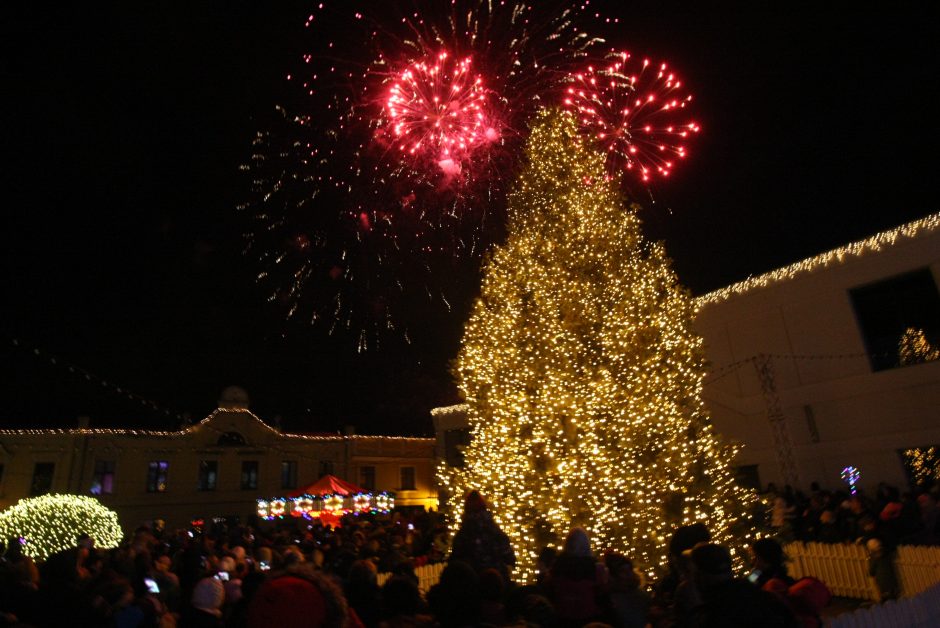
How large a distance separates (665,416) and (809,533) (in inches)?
203

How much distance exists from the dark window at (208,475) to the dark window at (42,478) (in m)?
6.71

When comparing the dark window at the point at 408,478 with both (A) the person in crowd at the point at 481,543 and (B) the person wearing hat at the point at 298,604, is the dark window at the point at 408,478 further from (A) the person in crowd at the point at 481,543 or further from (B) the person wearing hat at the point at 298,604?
(B) the person wearing hat at the point at 298,604

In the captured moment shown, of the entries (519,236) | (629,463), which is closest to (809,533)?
(629,463)

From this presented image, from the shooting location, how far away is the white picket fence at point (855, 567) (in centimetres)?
820

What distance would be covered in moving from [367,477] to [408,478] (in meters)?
2.86

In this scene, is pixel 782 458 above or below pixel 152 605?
above

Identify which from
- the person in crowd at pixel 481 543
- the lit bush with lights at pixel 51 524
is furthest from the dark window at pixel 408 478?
the person in crowd at pixel 481 543

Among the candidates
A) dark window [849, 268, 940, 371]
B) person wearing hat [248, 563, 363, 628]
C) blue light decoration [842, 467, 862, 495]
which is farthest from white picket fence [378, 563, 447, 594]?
dark window [849, 268, 940, 371]

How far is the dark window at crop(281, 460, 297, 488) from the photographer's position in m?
34.2

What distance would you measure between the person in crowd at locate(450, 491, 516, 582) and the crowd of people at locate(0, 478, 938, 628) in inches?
0.5

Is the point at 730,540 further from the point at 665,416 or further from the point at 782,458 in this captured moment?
the point at 782,458

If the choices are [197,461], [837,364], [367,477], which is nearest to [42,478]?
[197,461]

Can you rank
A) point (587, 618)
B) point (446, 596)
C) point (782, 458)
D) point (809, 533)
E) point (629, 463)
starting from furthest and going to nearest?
1. point (782, 458)
2. point (809, 533)
3. point (629, 463)
4. point (587, 618)
5. point (446, 596)

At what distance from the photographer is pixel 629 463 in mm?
9297
